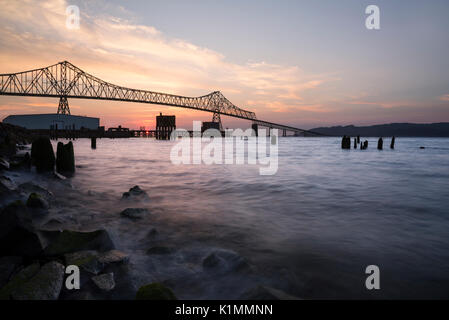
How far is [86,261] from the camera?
2508mm

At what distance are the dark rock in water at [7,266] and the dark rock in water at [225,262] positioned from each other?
1.91 metres

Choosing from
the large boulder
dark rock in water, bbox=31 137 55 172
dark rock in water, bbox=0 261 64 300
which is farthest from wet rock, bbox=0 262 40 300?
dark rock in water, bbox=31 137 55 172

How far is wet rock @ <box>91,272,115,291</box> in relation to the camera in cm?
236

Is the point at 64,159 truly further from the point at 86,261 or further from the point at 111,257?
the point at 86,261

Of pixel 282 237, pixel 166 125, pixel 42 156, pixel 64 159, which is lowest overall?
pixel 282 237

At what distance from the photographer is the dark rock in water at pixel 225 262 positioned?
304 cm

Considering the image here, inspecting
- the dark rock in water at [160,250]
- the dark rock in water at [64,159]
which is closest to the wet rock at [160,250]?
the dark rock in water at [160,250]

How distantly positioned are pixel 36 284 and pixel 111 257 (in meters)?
0.85

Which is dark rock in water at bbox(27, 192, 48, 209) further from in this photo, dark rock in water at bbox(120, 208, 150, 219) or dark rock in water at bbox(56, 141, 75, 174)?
dark rock in water at bbox(56, 141, 75, 174)

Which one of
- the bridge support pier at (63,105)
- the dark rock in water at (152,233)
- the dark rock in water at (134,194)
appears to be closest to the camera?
the dark rock in water at (152,233)

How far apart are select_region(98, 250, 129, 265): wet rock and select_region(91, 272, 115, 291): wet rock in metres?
0.29

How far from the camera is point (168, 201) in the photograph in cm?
661

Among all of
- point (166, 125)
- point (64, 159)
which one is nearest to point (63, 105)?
point (166, 125)

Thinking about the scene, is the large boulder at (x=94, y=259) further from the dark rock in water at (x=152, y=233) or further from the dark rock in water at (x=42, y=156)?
the dark rock in water at (x=42, y=156)
